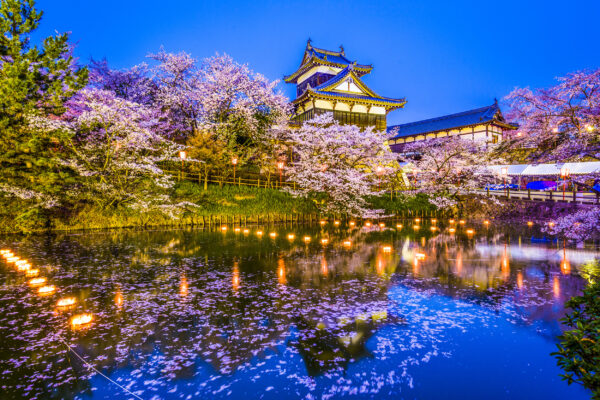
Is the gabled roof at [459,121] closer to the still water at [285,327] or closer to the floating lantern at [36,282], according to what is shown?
the still water at [285,327]

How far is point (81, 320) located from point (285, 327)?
10.5 ft

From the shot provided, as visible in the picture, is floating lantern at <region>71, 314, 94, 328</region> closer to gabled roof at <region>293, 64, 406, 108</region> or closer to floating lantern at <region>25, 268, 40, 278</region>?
floating lantern at <region>25, 268, 40, 278</region>

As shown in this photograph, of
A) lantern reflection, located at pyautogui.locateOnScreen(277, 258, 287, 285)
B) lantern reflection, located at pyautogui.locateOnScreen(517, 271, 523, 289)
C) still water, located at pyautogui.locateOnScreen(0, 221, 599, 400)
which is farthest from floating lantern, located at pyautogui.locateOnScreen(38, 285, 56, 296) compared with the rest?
lantern reflection, located at pyautogui.locateOnScreen(517, 271, 523, 289)

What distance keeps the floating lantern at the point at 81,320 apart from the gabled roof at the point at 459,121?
29832mm

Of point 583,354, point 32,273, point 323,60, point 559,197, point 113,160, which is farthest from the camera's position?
point 323,60

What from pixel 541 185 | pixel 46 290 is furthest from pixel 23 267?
pixel 541 185

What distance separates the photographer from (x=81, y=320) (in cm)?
496

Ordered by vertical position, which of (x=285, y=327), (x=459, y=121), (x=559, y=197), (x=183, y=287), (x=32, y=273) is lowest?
(x=285, y=327)

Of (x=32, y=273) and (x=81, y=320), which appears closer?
(x=81, y=320)

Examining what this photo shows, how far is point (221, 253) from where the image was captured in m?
10.5

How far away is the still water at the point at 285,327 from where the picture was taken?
3467mm

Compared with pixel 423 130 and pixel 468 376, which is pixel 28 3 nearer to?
pixel 468 376

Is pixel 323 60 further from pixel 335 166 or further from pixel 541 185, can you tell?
pixel 541 185

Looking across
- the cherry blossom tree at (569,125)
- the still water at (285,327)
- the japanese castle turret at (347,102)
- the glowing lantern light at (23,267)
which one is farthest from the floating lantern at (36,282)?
the japanese castle turret at (347,102)
